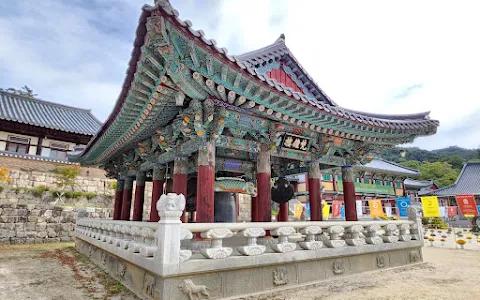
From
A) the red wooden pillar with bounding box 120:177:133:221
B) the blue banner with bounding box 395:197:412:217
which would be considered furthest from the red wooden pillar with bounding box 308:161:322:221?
the blue banner with bounding box 395:197:412:217

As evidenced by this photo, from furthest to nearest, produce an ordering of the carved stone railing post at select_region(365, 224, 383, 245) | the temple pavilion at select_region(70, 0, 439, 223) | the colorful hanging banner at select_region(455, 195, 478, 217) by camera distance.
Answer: the colorful hanging banner at select_region(455, 195, 478, 217) → the carved stone railing post at select_region(365, 224, 383, 245) → the temple pavilion at select_region(70, 0, 439, 223)

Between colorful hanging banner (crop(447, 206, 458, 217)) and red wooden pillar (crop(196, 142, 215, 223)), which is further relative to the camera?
colorful hanging banner (crop(447, 206, 458, 217))

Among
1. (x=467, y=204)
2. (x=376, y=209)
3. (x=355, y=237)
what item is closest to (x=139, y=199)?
(x=355, y=237)

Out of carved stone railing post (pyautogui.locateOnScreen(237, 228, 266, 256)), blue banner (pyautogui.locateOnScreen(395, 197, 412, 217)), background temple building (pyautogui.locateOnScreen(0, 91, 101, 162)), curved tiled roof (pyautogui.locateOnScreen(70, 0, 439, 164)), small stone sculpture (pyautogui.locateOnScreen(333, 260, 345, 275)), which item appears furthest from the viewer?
background temple building (pyautogui.locateOnScreen(0, 91, 101, 162))

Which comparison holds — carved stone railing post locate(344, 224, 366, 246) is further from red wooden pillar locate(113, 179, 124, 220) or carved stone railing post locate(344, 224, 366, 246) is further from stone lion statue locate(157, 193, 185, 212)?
red wooden pillar locate(113, 179, 124, 220)

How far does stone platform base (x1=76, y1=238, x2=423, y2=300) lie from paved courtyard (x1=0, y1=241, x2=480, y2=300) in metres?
0.21

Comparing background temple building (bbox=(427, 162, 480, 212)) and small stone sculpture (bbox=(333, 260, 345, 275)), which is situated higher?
background temple building (bbox=(427, 162, 480, 212))

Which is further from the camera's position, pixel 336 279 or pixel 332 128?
pixel 332 128

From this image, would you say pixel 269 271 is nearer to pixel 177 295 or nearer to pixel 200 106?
pixel 177 295

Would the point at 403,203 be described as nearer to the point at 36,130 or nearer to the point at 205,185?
the point at 205,185

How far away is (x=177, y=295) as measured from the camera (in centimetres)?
458

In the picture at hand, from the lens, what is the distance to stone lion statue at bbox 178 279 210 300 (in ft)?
15.1

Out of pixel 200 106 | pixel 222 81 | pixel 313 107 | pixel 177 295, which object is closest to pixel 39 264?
pixel 177 295

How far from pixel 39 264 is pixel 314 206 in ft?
32.6
